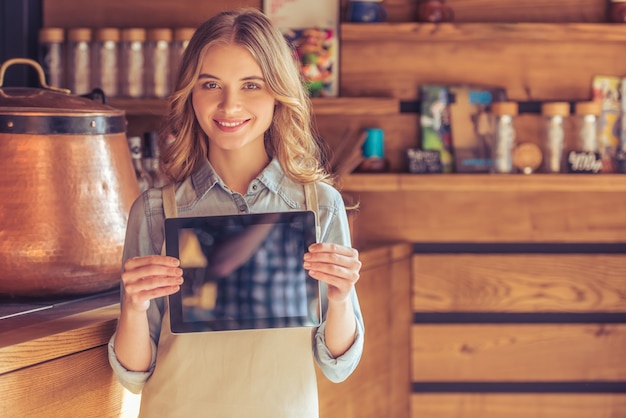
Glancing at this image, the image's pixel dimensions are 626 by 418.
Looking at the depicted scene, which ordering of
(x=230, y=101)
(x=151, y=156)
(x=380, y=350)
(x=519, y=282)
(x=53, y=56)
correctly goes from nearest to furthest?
(x=230, y=101)
(x=151, y=156)
(x=380, y=350)
(x=53, y=56)
(x=519, y=282)

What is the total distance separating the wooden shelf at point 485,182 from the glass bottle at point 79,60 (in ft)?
2.71

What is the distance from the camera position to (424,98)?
9.18 ft

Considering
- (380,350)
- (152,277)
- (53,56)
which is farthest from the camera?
(53,56)

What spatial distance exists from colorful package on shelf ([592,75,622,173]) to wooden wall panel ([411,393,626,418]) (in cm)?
73

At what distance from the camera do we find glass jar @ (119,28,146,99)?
2709mm

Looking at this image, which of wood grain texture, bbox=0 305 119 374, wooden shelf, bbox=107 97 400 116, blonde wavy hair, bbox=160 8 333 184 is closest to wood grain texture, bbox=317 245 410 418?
wooden shelf, bbox=107 97 400 116

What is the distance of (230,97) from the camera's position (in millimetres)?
1320

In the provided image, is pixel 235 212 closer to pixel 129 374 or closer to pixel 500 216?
pixel 129 374

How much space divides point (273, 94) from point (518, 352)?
1.77 m

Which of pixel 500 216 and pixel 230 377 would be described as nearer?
pixel 230 377

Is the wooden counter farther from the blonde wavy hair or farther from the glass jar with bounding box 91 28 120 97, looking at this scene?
the glass jar with bounding box 91 28 120 97

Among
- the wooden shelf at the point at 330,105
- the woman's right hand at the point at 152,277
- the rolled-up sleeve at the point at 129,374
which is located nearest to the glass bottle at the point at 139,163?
the wooden shelf at the point at 330,105

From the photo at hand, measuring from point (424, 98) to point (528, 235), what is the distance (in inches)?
21.0

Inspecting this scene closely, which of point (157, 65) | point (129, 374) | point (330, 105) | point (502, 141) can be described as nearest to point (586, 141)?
point (502, 141)
